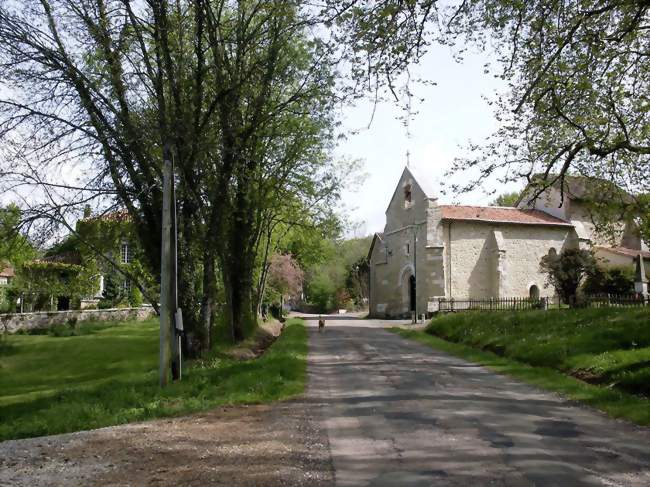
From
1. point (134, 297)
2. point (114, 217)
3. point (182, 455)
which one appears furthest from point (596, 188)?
point (134, 297)

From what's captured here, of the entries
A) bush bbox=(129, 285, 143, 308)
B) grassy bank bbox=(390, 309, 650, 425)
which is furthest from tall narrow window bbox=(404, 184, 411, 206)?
bush bbox=(129, 285, 143, 308)

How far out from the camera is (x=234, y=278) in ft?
77.3

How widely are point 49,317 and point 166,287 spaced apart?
97.0 feet

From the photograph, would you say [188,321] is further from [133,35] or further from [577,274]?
[577,274]

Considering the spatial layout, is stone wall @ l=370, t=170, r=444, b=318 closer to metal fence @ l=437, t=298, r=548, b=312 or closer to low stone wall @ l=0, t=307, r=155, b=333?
metal fence @ l=437, t=298, r=548, b=312

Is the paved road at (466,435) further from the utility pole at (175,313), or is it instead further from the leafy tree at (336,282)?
the leafy tree at (336,282)

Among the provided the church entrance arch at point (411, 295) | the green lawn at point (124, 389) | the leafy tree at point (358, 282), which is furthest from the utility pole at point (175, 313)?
the leafy tree at point (358, 282)

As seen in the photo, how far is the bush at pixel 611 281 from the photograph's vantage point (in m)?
34.0

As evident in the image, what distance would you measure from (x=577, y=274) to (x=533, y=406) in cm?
2171

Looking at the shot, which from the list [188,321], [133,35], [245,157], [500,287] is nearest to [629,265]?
[500,287]

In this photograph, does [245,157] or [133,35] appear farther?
[245,157]

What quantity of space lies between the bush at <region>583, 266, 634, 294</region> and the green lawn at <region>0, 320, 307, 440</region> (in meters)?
20.7

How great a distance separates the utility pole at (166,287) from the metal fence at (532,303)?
1662cm

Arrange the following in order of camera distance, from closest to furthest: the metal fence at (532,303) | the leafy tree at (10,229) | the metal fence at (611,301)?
the leafy tree at (10,229) < the metal fence at (611,301) < the metal fence at (532,303)
